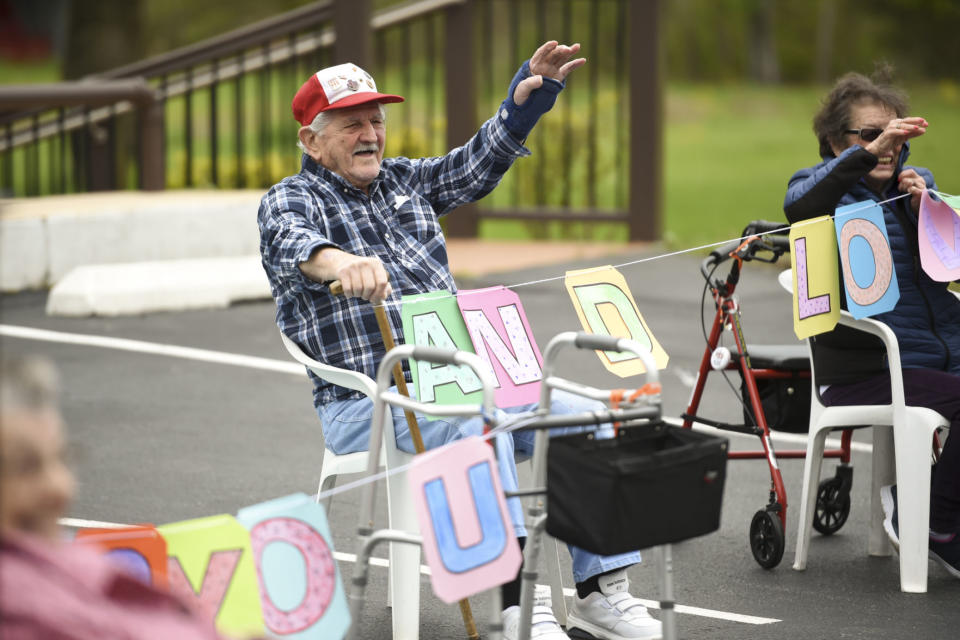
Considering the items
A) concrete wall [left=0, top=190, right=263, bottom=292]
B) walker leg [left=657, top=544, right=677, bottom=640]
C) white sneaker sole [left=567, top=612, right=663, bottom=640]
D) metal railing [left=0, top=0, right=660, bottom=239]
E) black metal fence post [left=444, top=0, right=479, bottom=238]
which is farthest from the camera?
black metal fence post [left=444, top=0, right=479, bottom=238]

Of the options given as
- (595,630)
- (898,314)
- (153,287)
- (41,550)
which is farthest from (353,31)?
(41,550)

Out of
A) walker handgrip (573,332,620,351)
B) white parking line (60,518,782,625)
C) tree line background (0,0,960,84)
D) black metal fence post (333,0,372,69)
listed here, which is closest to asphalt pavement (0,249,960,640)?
white parking line (60,518,782,625)

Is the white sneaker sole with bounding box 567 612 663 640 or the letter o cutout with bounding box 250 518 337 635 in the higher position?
the letter o cutout with bounding box 250 518 337 635

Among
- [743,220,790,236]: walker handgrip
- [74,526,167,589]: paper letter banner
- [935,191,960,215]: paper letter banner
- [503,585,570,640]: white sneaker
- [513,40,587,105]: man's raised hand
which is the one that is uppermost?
[513,40,587,105]: man's raised hand

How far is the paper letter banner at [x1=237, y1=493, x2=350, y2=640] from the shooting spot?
303 cm

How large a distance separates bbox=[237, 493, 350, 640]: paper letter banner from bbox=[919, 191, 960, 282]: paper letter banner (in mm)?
2651

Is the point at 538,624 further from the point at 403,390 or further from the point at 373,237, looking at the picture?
the point at 373,237

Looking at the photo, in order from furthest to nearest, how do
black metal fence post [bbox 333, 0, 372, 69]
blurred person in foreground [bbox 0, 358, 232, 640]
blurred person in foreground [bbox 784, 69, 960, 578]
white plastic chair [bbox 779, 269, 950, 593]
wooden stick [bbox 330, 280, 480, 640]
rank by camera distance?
black metal fence post [bbox 333, 0, 372, 69], blurred person in foreground [bbox 784, 69, 960, 578], white plastic chair [bbox 779, 269, 950, 593], wooden stick [bbox 330, 280, 480, 640], blurred person in foreground [bbox 0, 358, 232, 640]

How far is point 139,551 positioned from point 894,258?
10.3ft

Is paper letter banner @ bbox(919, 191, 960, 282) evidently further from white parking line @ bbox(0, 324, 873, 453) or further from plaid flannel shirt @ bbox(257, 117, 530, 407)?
white parking line @ bbox(0, 324, 873, 453)

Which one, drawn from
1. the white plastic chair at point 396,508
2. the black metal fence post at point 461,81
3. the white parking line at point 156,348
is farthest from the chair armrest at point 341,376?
the black metal fence post at point 461,81

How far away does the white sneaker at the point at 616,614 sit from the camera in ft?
13.5

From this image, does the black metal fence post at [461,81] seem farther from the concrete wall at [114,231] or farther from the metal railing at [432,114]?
the concrete wall at [114,231]

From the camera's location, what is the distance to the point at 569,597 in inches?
184
